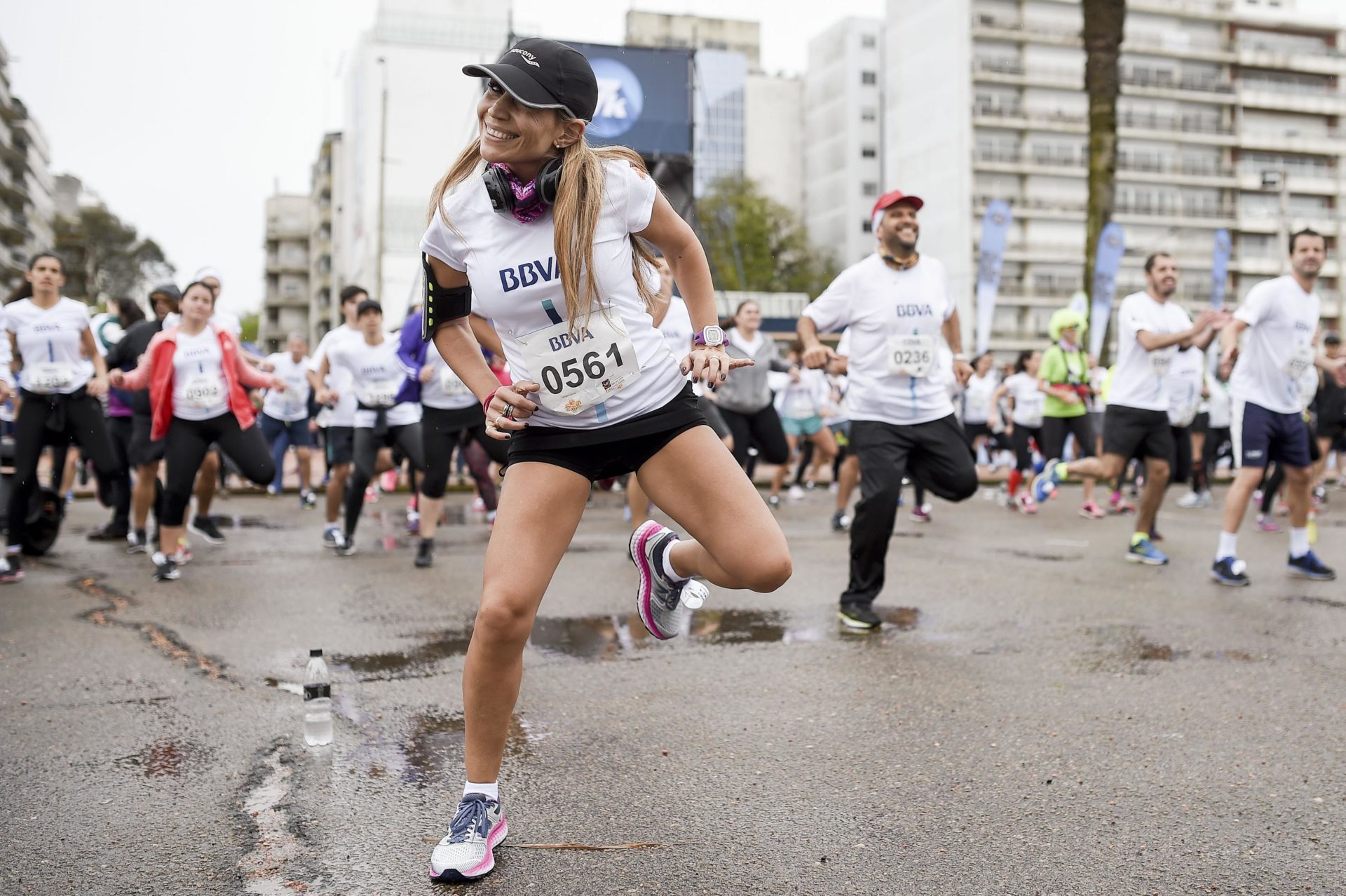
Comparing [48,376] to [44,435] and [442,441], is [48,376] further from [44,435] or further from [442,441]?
[442,441]

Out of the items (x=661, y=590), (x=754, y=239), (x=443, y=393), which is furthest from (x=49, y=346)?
(x=754, y=239)

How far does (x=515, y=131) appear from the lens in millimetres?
3090

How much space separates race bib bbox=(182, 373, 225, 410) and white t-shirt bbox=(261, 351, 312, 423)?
6.51m

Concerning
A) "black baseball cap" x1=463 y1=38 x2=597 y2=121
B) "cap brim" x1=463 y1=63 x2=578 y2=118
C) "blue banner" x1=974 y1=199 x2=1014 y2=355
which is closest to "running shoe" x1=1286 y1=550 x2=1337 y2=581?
"black baseball cap" x1=463 y1=38 x2=597 y2=121

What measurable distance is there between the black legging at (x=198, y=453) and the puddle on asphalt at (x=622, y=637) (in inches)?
107

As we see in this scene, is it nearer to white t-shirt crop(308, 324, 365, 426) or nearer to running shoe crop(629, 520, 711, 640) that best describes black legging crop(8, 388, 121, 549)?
white t-shirt crop(308, 324, 365, 426)

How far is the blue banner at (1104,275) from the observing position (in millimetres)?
23375

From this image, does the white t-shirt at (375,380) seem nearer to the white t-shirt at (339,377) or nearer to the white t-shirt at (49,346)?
the white t-shirt at (339,377)

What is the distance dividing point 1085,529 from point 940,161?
207 ft

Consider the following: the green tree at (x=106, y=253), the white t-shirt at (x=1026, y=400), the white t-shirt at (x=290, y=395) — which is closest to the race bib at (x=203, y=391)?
the white t-shirt at (x=290, y=395)

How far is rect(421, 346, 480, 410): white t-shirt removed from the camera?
28.7ft

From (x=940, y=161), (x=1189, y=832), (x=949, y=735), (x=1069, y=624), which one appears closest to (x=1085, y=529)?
(x=1069, y=624)

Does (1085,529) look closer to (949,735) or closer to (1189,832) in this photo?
(949,735)

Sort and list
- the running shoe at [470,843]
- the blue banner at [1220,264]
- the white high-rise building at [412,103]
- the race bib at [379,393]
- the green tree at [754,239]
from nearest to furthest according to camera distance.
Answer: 1. the running shoe at [470,843]
2. the race bib at [379,393]
3. the blue banner at [1220,264]
4. the white high-rise building at [412,103]
5. the green tree at [754,239]
